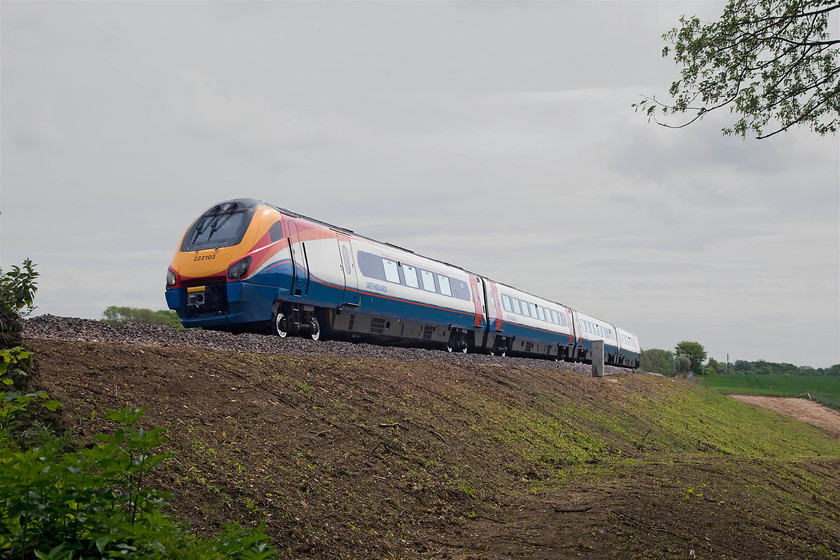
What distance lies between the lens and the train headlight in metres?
14.1

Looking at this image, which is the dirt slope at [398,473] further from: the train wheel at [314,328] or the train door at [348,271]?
the train door at [348,271]

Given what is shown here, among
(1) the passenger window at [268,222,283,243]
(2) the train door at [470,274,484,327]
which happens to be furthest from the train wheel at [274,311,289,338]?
(2) the train door at [470,274,484,327]

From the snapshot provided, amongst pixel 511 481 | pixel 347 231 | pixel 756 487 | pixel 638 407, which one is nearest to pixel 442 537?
pixel 511 481

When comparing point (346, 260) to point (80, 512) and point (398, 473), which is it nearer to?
point (398, 473)

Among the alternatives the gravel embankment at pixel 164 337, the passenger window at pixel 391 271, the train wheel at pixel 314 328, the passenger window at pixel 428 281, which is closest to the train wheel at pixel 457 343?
the passenger window at pixel 428 281

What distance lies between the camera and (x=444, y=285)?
22.6 metres

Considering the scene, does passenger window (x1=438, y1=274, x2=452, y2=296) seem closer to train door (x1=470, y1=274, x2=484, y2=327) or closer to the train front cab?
train door (x1=470, y1=274, x2=484, y2=327)

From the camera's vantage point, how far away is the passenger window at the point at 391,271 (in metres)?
18.9

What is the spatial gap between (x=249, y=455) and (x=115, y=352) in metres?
2.52

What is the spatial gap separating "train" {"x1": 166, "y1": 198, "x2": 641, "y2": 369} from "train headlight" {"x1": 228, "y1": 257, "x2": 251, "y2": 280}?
20 millimetres

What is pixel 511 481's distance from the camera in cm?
998

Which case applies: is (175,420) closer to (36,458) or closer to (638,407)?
(36,458)

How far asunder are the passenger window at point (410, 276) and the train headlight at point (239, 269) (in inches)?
262

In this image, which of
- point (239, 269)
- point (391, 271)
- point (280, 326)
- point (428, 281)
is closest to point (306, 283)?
point (280, 326)
